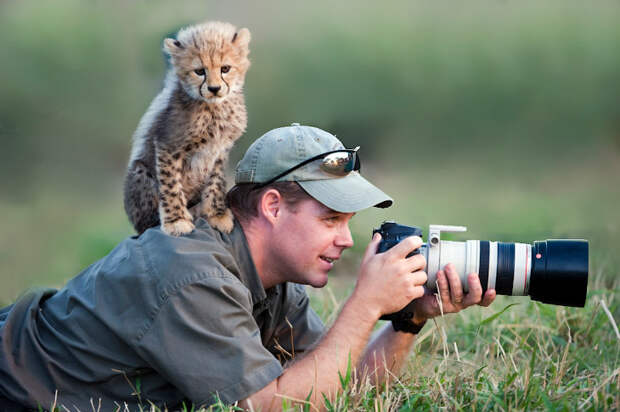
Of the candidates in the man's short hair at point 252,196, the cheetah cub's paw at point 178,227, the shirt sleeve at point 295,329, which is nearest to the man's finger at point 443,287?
the man's short hair at point 252,196

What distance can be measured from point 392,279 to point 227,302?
1.50 ft

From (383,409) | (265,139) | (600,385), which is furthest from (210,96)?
(600,385)

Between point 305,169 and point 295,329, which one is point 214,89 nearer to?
point 305,169

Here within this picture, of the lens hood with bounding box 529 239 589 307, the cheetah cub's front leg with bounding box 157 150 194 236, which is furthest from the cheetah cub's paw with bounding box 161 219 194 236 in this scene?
the lens hood with bounding box 529 239 589 307

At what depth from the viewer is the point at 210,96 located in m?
2.29

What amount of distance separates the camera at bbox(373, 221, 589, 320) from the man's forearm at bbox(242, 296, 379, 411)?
0.23m

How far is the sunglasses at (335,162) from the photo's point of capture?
2154 mm

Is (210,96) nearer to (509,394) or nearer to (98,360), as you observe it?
(98,360)

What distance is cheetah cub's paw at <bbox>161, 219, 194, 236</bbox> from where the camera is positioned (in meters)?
2.14

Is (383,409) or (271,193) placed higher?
(271,193)

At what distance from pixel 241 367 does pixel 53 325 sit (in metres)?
0.60

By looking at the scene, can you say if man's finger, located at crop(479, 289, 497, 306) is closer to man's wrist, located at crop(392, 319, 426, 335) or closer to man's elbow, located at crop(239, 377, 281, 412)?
man's wrist, located at crop(392, 319, 426, 335)

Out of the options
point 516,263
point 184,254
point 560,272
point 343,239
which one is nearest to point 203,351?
point 184,254

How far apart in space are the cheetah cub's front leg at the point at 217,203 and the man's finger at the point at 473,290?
2.41 feet
